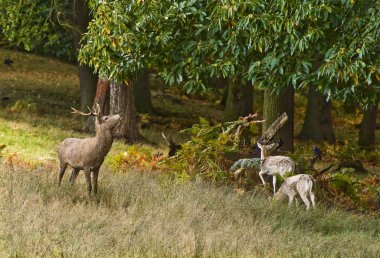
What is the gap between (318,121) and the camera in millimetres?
31094

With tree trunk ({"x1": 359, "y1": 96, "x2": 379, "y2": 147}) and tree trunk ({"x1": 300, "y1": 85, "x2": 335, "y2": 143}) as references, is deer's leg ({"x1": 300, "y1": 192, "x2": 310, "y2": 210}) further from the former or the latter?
tree trunk ({"x1": 359, "y1": 96, "x2": 379, "y2": 147})

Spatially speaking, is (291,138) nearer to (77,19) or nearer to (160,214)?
(77,19)

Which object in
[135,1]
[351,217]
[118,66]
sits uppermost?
[135,1]

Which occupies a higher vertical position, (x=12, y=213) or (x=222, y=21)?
(x=222, y=21)

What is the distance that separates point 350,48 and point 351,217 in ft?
9.78

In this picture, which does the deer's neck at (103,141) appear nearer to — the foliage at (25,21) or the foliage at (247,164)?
the foliage at (247,164)

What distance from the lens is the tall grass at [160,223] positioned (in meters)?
10.1

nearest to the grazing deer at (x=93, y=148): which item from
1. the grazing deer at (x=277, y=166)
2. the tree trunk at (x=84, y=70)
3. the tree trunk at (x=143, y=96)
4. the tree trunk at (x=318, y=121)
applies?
the grazing deer at (x=277, y=166)

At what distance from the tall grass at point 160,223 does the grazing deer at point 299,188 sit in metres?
0.22

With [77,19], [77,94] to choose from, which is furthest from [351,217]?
[77,94]

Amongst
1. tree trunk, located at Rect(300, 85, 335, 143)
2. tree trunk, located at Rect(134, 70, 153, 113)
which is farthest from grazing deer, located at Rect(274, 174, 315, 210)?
tree trunk, located at Rect(134, 70, 153, 113)

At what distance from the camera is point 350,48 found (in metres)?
12.9

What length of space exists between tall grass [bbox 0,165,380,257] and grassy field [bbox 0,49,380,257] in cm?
1

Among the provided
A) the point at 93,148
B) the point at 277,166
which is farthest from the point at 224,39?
the point at 93,148
